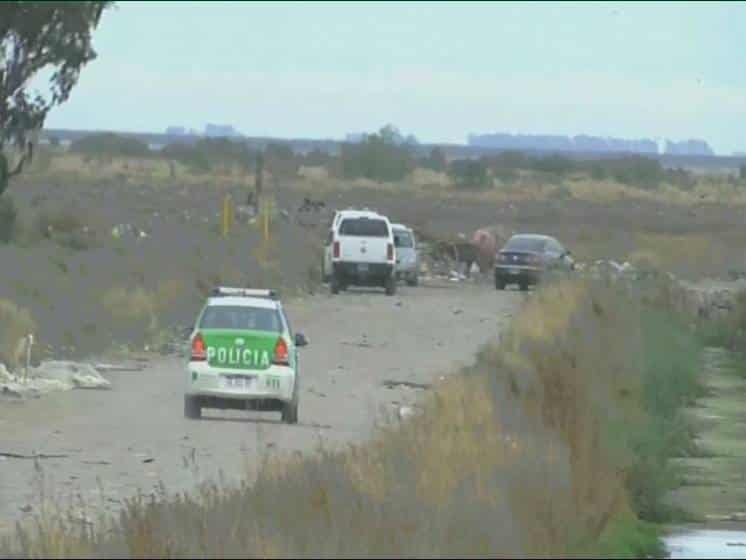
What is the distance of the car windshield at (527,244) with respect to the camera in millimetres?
63000

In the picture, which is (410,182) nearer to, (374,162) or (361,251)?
(374,162)

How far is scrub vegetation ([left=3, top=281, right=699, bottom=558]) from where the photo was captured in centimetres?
1173

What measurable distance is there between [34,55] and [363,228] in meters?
43.4

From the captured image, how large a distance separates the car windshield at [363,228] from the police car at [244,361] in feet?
94.4

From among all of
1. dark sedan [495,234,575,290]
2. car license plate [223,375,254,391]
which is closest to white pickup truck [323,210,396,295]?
dark sedan [495,234,575,290]

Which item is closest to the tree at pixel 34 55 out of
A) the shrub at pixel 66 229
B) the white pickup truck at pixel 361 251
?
the shrub at pixel 66 229

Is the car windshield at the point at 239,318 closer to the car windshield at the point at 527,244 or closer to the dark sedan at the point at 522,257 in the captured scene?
the dark sedan at the point at 522,257

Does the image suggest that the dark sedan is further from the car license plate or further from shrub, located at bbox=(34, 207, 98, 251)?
the car license plate

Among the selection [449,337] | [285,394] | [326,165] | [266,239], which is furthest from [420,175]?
[285,394]

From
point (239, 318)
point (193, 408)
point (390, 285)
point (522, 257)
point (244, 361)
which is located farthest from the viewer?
point (522, 257)

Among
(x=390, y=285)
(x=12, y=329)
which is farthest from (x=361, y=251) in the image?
(x=12, y=329)

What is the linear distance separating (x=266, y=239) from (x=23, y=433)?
1487 inches

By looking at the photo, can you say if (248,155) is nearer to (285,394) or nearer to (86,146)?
(86,146)

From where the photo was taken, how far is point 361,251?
57.8 m
